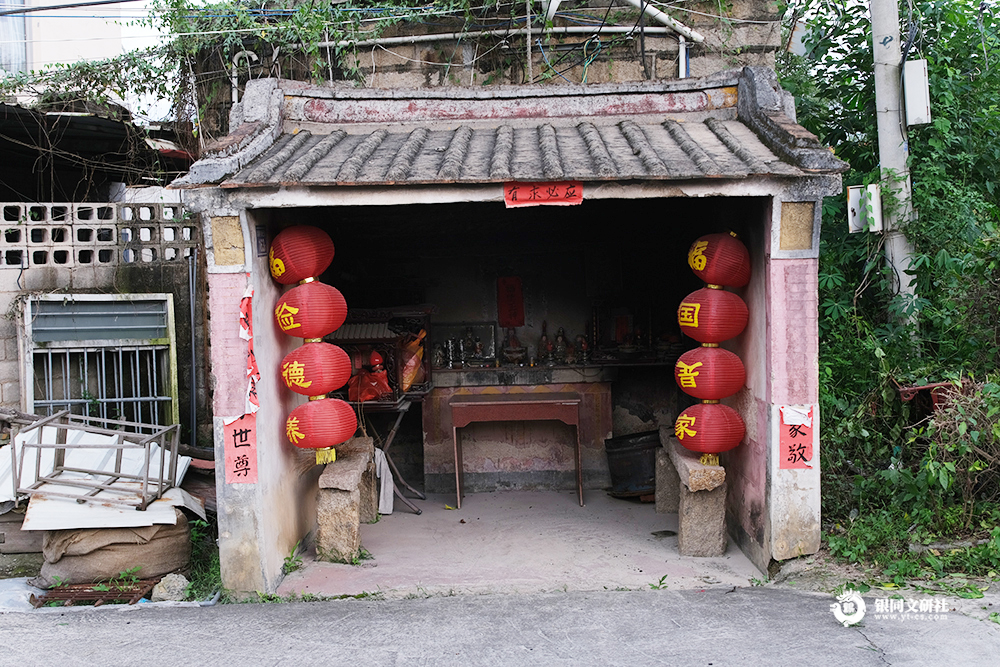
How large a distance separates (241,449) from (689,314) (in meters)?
3.60

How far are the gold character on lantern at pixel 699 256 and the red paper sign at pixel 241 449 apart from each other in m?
3.62

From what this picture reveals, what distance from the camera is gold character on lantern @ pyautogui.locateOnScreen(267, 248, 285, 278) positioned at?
608 centimetres

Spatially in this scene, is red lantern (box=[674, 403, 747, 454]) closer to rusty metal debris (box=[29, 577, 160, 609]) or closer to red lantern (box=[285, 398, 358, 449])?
red lantern (box=[285, 398, 358, 449])

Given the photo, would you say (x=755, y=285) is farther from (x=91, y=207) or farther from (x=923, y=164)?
(x=91, y=207)

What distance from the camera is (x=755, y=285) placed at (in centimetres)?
615

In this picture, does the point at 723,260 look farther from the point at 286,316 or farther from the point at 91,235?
the point at 91,235

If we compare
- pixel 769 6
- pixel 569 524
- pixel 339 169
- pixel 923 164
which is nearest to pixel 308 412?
pixel 339 169

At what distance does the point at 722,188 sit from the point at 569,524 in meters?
3.64

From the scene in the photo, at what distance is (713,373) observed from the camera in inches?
242

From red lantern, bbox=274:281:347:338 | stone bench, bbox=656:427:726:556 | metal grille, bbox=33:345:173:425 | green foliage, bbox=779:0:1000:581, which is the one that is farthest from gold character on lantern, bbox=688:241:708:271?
metal grille, bbox=33:345:173:425

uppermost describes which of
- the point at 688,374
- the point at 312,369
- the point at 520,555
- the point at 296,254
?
the point at 296,254

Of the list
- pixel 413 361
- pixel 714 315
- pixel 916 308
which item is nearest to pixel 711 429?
pixel 714 315

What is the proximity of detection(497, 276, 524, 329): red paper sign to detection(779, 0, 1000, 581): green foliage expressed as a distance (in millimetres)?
3269

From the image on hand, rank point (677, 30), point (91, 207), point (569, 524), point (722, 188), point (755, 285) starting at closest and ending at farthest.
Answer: point (722, 188)
point (755, 285)
point (569, 524)
point (91, 207)
point (677, 30)
